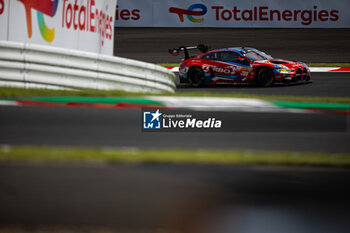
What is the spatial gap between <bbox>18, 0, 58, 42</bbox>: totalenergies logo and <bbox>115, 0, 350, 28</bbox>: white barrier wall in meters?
15.9

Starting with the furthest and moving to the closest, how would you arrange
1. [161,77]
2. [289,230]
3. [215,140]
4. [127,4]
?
[127,4], [161,77], [215,140], [289,230]

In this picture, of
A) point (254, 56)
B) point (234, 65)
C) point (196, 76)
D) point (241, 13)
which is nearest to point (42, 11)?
point (196, 76)

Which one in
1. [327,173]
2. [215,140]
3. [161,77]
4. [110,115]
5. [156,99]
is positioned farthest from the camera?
[161,77]

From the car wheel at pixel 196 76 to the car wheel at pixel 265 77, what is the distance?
1.52 metres

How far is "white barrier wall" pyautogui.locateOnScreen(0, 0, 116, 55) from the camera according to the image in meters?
12.3

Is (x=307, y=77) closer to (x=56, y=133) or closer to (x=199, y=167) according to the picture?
(x=56, y=133)

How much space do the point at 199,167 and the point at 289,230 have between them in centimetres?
154

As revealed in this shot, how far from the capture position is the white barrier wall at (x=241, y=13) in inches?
1110

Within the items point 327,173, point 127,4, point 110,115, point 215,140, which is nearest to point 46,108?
point 110,115

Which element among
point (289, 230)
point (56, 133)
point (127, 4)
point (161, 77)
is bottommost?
point (289, 230)

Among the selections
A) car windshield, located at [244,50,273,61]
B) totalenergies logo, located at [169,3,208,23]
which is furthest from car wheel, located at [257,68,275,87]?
totalenergies logo, located at [169,3,208,23]

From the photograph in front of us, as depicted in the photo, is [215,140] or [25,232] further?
[215,140]

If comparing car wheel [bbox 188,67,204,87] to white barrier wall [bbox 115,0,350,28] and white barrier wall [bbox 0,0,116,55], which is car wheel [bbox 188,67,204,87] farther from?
white barrier wall [bbox 115,0,350,28]

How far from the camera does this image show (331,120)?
9641mm
